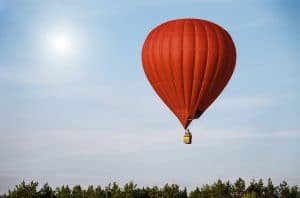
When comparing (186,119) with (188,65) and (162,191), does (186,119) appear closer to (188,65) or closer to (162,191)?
(188,65)

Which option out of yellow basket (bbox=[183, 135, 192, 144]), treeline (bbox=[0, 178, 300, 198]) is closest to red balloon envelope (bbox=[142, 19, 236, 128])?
yellow basket (bbox=[183, 135, 192, 144])

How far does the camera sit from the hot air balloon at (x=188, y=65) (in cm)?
3366

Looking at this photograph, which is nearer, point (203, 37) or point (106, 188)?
point (203, 37)

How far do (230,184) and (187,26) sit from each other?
2167 inches

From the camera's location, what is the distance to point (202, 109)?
112 feet

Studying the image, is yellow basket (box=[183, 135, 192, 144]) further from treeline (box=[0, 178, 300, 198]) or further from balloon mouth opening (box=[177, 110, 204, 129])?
treeline (box=[0, 178, 300, 198])

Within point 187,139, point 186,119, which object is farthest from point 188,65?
point 187,139

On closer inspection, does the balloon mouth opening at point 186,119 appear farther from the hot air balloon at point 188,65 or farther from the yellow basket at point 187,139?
the yellow basket at point 187,139

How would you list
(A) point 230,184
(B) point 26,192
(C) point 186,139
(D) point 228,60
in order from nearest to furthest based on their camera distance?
1. (C) point 186,139
2. (D) point 228,60
3. (B) point 26,192
4. (A) point 230,184

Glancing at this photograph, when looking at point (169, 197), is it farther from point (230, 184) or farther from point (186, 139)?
point (186, 139)

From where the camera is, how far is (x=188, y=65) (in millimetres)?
33656

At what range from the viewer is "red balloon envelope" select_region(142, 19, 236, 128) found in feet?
110

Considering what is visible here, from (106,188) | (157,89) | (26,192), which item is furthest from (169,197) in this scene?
(157,89)

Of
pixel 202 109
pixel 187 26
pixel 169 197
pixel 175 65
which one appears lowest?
pixel 169 197
